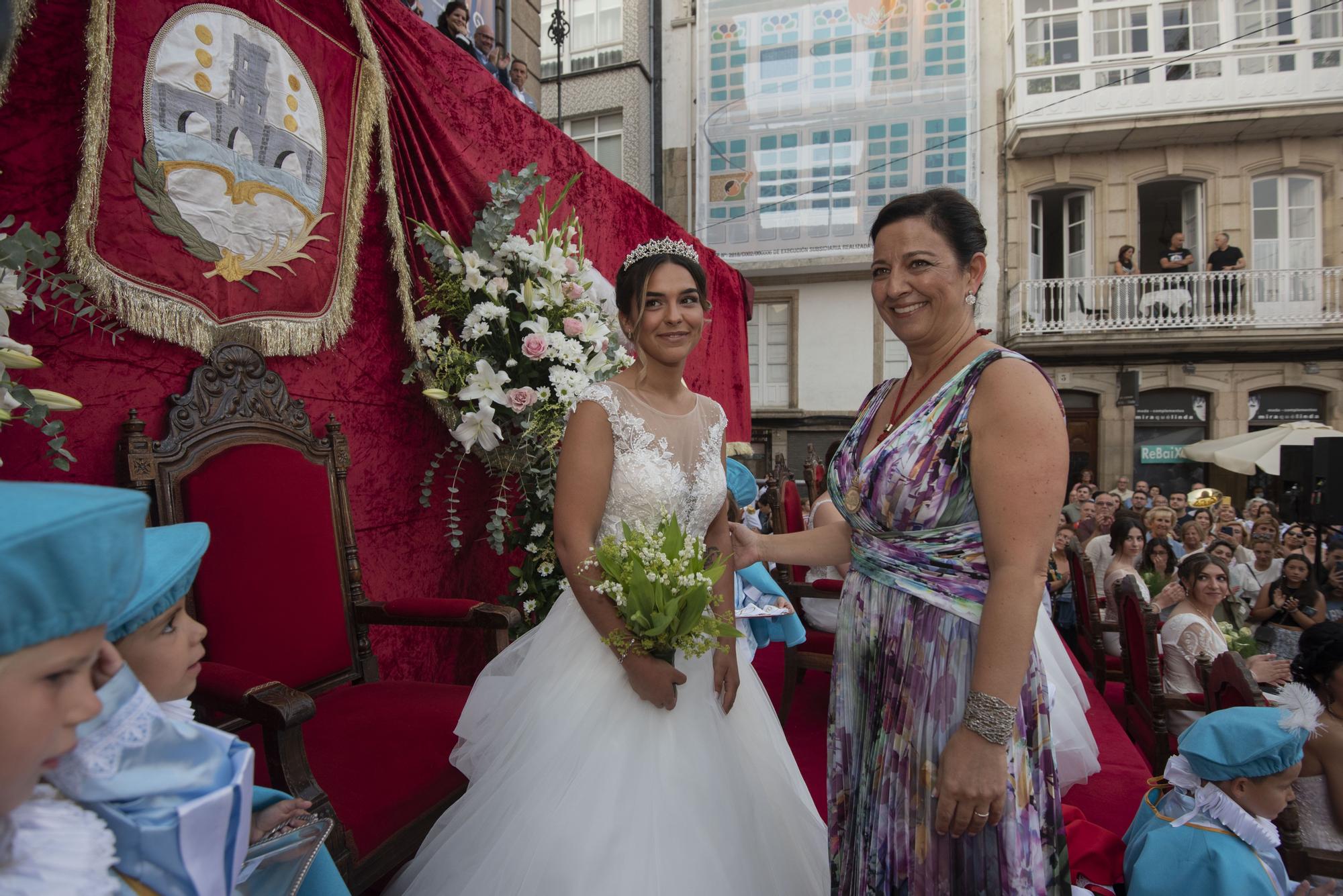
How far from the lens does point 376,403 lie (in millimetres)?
2721

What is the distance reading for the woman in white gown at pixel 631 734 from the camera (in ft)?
5.19

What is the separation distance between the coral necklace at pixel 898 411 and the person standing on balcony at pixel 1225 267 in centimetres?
1448

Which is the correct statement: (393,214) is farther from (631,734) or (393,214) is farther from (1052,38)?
(1052,38)

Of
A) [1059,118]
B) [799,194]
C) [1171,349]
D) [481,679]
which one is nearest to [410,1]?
[481,679]

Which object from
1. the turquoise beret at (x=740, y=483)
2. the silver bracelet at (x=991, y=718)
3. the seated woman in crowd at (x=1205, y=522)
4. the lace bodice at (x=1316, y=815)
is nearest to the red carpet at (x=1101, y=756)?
the lace bodice at (x=1316, y=815)

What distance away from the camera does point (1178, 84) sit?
12.8 metres

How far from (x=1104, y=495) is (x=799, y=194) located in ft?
27.1

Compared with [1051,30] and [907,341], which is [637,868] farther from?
[1051,30]

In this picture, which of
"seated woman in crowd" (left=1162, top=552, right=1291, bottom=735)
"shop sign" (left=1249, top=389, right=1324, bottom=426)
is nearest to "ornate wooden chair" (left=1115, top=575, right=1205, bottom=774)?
"seated woman in crowd" (left=1162, top=552, right=1291, bottom=735)

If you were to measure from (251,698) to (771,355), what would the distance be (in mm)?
13825

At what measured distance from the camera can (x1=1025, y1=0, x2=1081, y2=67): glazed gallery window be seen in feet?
42.8

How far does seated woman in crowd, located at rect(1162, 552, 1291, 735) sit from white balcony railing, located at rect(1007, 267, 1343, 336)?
10476 mm

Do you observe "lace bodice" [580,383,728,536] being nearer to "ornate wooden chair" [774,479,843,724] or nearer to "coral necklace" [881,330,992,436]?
"coral necklace" [881,330,992,436]

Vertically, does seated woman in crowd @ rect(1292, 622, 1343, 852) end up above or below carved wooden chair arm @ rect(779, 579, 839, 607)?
below
